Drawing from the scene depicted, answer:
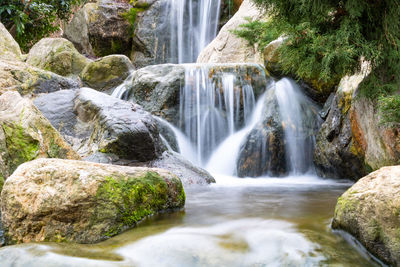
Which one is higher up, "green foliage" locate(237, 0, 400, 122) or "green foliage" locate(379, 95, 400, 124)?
"green foliage" locate(237, 0, 400, 122)

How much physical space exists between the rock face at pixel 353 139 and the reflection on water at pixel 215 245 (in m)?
1.39

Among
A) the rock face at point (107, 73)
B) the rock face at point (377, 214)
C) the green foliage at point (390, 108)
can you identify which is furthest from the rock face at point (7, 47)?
the rock face at point (377, 214)

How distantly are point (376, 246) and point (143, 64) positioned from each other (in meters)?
17.7

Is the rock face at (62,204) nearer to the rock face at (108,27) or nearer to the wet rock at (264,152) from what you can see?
the wet rock at (264,152)

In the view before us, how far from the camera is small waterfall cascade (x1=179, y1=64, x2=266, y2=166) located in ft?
32.3

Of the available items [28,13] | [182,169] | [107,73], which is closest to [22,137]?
[182,169]

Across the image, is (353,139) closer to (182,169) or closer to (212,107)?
(182,169)

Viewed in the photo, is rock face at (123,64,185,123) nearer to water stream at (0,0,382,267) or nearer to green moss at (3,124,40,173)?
water stream at (0,0,382,267)

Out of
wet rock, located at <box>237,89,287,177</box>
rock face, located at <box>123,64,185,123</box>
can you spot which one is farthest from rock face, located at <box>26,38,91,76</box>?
wet rock, located at <box>237,89,287,177</box>

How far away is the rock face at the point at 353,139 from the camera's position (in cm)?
459

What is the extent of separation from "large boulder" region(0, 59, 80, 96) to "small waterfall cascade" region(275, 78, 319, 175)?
622cm

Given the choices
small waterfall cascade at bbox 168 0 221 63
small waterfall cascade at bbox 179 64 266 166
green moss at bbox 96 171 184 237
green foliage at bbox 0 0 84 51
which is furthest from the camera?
small waterfall cascade at bbox 168 0 221 63

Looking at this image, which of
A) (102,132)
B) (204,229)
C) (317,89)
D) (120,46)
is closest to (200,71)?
(317,89)

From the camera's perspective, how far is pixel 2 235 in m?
2.96
